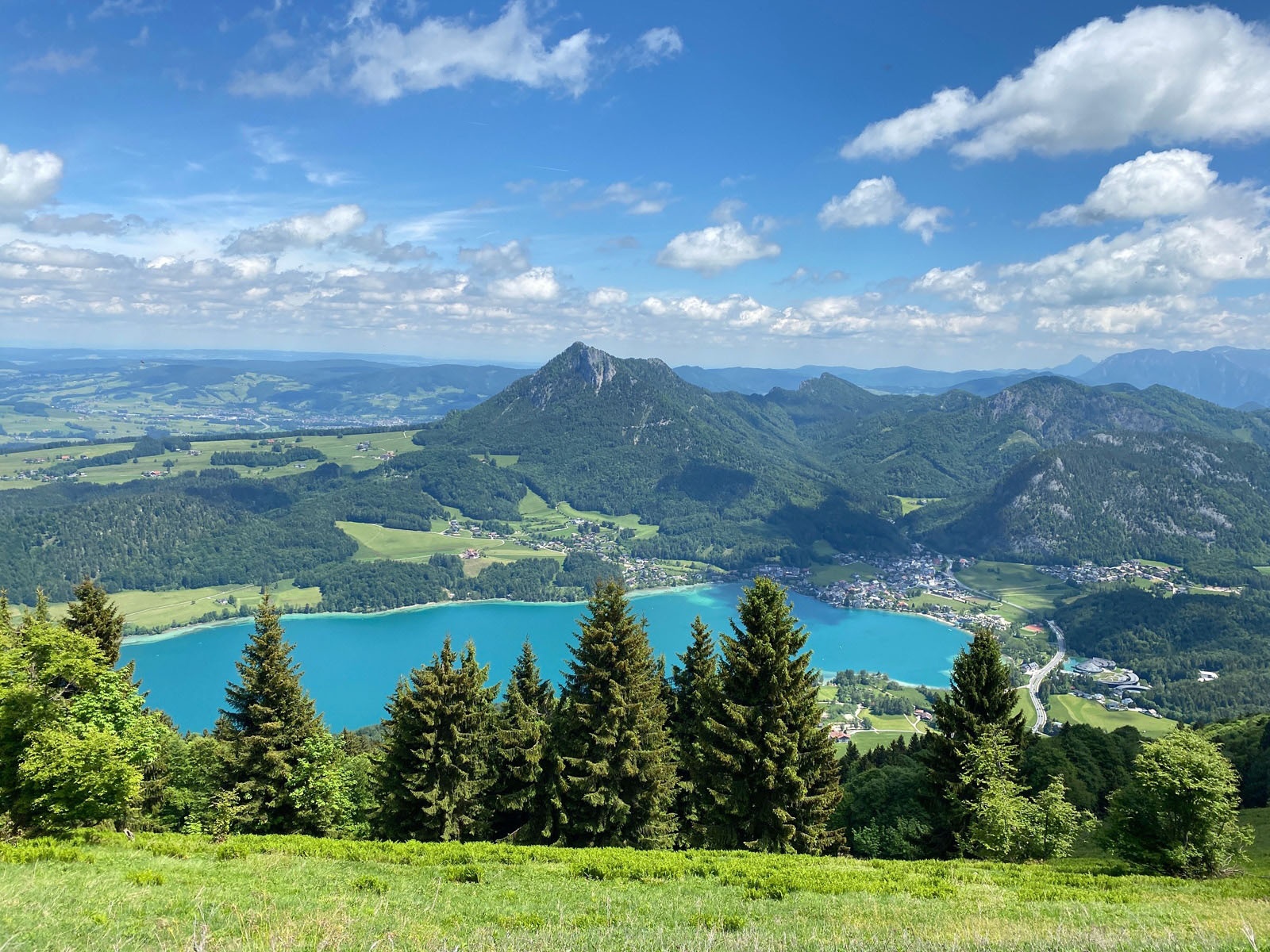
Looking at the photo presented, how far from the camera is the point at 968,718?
24.3 meters

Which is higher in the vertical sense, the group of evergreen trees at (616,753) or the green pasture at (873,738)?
the group of evergreen trees at (616,753)

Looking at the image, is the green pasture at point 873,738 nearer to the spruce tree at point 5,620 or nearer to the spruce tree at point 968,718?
the spruce tree at point 968,718

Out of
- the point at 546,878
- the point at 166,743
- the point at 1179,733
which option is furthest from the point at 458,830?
the point at 1179,733

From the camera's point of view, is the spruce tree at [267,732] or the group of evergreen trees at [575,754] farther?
the spruce tree at [267,732]

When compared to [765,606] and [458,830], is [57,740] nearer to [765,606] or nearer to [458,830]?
[458,830]

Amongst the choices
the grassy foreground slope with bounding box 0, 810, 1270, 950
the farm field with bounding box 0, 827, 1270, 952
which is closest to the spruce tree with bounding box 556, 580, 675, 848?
the grassy foreground slope with bounding box 0, 810, 1270, 950

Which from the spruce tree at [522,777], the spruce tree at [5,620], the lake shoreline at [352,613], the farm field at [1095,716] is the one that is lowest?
the lake shoreline at [352,613]

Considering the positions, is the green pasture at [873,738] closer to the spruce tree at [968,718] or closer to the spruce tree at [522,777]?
the spruce tree at [968,718]

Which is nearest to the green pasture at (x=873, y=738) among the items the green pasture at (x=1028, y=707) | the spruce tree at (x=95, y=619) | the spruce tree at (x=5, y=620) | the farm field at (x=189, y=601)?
the green pasture at (x=1028, y=707)

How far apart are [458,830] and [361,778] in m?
10.6

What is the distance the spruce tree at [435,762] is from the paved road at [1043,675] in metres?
95.2

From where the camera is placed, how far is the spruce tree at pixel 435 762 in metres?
22.3

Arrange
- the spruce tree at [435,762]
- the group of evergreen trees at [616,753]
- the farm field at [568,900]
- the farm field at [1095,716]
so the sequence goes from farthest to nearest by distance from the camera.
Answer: the farm field at [1095,716] → the spruce tree at [435,762] → the group of evergreen trees at [616,753] → the farm field at [568,900]

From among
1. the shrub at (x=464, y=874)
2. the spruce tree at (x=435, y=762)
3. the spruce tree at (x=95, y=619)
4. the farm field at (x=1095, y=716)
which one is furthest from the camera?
the farm field at (x=1095, y=716)
